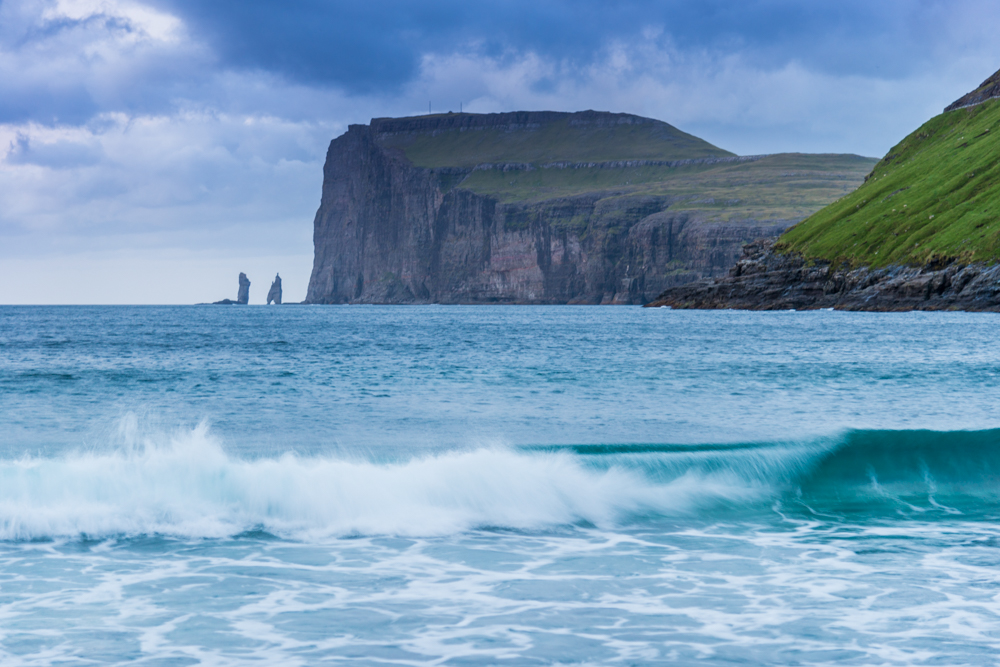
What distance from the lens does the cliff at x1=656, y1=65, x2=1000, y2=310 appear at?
11838 centimetres

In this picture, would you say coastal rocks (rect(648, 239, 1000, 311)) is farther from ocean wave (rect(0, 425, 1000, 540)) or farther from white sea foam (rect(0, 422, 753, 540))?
white sea foam (rect(0, 422, 753, 540))

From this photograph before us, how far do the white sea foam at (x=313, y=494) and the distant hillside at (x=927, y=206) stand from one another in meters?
116

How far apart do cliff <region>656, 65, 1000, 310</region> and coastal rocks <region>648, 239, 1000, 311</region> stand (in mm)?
167

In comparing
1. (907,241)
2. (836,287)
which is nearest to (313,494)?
(836,287)

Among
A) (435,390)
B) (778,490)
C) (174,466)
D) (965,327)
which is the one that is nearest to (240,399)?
(435,390)

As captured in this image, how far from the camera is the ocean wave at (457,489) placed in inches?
518

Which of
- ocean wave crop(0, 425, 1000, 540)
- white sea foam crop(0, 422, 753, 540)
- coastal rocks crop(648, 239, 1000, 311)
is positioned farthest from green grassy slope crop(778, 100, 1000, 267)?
white sea foam crop(0, 422, 753, 540)

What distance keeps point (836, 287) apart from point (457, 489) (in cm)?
13358

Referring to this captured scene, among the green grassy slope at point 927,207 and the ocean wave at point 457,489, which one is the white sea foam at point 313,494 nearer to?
the ocean wave at point 457,489

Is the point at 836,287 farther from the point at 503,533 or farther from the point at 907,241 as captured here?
the point at 503,533

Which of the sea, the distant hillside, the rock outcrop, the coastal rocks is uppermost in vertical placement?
the rock outcrop

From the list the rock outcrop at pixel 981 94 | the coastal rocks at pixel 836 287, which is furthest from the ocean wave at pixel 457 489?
the rock outcrop at pixel 981 94

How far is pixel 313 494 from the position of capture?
14.2 meters

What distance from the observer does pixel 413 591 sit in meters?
10.0
